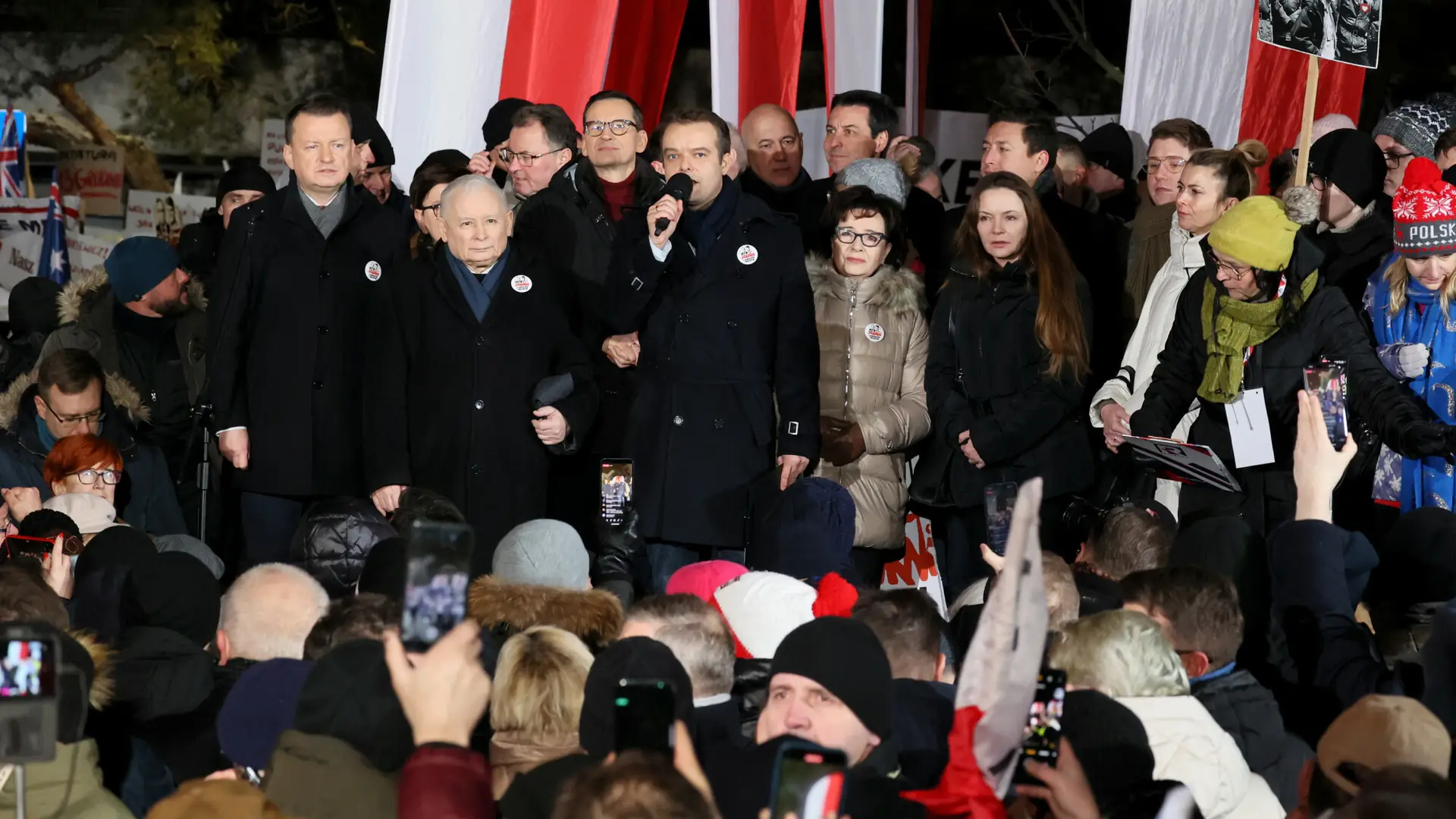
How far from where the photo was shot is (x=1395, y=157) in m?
7.45

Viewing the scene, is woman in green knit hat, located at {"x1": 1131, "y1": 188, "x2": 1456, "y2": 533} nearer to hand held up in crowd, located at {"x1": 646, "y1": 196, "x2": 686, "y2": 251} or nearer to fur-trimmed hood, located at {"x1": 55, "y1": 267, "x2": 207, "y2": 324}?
hand held up in crowd, located at {"x1": 646, "y1": 196, "x2": 686, "y2": 251}

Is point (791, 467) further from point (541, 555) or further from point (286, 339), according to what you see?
point (286, 339)

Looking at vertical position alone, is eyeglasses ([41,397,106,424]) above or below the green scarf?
below

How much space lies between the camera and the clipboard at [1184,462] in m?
5.82

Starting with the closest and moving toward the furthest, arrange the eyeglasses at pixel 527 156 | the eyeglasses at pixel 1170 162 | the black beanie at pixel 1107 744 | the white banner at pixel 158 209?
1. the black beanie at pixel 1107 744
2. the eyeglasses at pixel 527 156
3. the eyeglasses at pixel 1170 162
4. the white banner at pixel 158 209

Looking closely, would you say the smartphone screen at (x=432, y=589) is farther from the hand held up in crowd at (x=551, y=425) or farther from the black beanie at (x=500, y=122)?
the black beanie at (x=500, y=122)

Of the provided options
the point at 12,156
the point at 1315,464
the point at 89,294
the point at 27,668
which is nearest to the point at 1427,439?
the point at 1315,464

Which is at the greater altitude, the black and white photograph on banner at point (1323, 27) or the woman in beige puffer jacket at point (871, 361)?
the black and white photograph on banner at point (1323, 27)

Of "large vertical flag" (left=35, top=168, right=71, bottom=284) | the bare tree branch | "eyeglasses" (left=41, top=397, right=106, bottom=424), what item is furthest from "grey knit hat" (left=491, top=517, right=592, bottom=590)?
the bare tree branch

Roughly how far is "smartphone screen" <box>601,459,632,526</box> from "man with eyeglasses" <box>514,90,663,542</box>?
692mm

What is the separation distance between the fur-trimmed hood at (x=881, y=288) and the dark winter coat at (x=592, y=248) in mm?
685

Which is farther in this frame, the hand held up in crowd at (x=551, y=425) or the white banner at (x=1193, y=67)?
the white banner at (x=1193, y=67)

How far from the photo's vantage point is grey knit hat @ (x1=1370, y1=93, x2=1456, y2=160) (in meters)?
7.36

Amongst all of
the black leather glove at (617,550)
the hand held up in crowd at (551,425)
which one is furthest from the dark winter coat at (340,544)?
the hand held up in crowd at (551,425)
